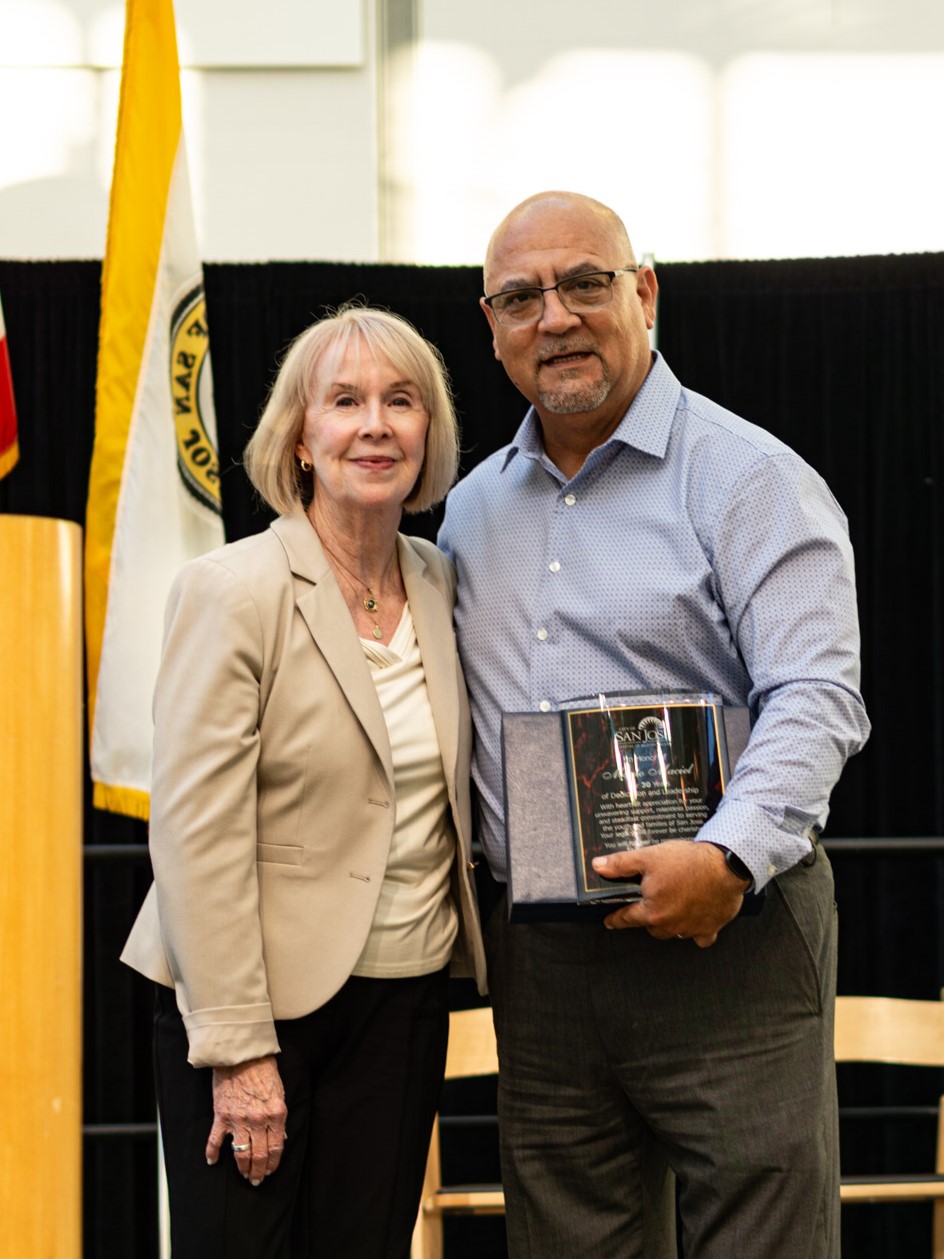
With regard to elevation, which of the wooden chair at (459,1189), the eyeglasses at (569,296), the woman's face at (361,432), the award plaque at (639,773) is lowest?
the wooden chair at (459,1189)

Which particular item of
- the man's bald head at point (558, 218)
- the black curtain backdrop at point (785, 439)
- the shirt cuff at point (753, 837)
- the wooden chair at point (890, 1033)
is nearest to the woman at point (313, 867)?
the man's bald head at point (558, 218)

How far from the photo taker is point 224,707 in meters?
1.64

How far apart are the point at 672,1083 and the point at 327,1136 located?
45 centimetres

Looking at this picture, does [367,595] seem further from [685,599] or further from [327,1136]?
[327,1136]

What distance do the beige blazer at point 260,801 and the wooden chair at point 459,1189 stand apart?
0.94 meters

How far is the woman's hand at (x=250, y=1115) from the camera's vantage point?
1.61 m

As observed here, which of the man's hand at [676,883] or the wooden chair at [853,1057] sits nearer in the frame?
the man's hand at [676,883]

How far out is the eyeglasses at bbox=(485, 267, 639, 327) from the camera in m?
1.88

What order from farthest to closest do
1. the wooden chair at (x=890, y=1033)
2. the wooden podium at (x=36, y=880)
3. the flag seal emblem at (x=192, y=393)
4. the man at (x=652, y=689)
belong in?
the flag seal emblem at (x=192, y=393)
the wooden chair at (x=890, y=1033)
the man at (x=652, y=689)
the wooden podium at (x=36, y=880)

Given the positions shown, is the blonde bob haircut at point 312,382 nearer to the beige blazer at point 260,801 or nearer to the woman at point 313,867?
the woman at point 313,867

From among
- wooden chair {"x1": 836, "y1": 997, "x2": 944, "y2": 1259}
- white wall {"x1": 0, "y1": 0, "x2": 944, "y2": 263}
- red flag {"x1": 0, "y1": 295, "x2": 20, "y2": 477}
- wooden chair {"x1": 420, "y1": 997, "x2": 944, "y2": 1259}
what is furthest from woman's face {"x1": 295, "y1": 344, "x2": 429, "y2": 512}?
white wall {"x1": 0, "y1": 0, "x2": 944, "y2": 263}

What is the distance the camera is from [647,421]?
1.90m

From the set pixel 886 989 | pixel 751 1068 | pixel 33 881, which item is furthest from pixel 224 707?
pixel 886 989

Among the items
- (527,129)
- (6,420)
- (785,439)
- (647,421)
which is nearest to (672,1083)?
(647,421)
